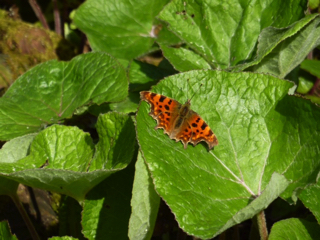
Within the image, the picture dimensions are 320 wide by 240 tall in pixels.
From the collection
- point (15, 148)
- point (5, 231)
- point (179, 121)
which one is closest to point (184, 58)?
point (179, 121)

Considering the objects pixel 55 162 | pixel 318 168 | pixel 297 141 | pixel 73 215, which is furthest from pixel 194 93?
pixel 73 215

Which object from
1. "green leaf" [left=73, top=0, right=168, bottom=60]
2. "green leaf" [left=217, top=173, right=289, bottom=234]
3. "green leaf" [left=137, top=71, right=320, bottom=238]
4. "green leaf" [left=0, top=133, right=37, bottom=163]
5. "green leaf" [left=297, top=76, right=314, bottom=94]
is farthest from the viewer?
"green leaf" [left=73, top=0, right=168, bottom=60]

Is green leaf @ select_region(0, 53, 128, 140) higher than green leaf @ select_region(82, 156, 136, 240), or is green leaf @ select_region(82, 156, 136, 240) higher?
green leaf @ select_region(0, 53, 128, 140)

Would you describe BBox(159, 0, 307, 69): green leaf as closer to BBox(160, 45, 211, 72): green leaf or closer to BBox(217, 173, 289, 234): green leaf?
BBox(160, 45, 211, 72): green leaf

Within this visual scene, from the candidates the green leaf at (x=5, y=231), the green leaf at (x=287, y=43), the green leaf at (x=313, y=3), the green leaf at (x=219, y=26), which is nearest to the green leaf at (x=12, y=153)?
the green leaf at (x=5, y=231)

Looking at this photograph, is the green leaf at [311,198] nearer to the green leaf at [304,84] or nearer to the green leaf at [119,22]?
the green leaf at [304,84]

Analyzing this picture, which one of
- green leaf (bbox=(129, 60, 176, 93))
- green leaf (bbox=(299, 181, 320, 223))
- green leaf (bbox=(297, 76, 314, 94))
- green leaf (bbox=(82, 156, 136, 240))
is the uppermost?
green leaf (bbox=(129, 60, 176, 93))

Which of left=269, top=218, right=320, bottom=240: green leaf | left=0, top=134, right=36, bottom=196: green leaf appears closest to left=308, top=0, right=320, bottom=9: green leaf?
left=269, top=218, right=320, bottom=240: green leaf
